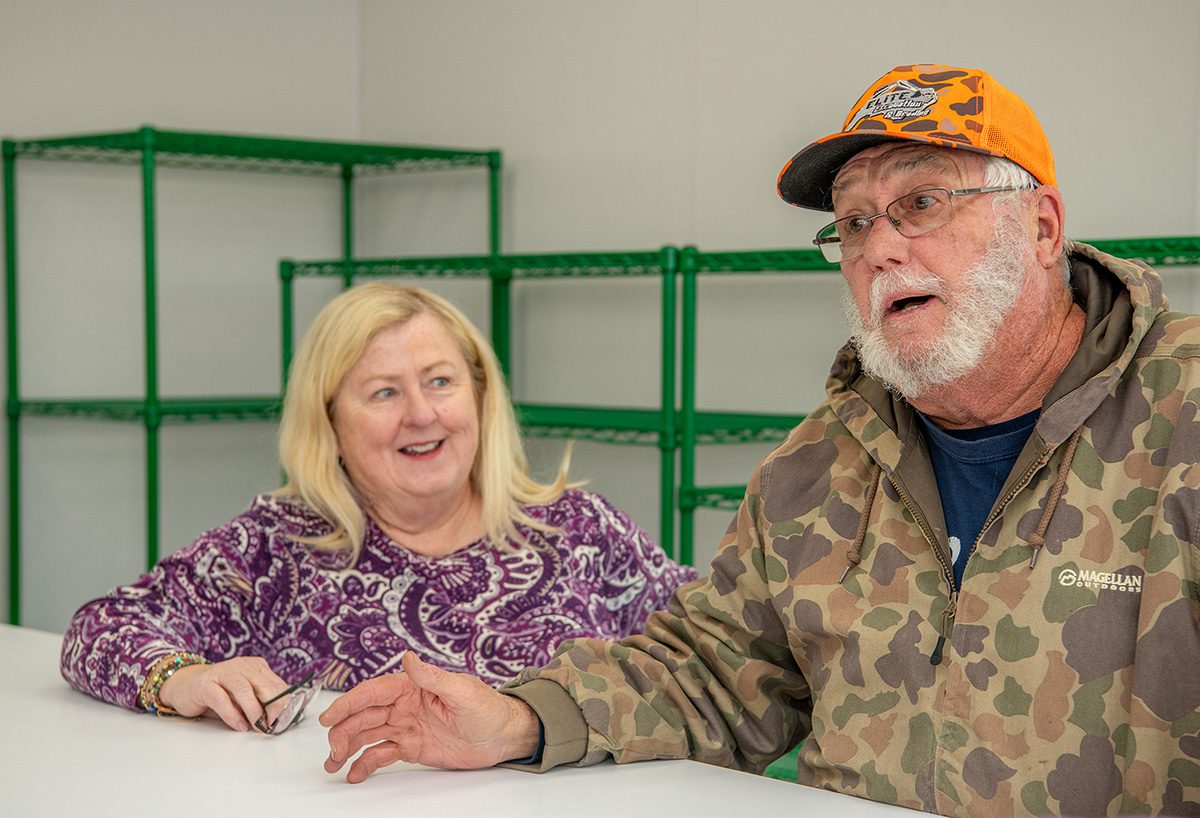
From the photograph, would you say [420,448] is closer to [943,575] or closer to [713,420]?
[943,575]

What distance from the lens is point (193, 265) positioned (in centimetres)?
432

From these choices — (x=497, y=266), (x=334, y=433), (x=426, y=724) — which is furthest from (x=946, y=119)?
(x=497, y=266)

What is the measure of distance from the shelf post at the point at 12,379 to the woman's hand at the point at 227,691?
2.45 metres

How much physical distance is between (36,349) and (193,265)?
53cm

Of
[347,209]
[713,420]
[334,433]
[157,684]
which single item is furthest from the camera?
[347,209]

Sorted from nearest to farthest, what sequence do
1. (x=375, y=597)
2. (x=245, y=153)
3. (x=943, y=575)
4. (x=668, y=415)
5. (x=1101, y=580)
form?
(x=1101, y=580) → (x=943, y=575) → (x=375, y=597) → (x=668, y=415) → (x=245, y=153)

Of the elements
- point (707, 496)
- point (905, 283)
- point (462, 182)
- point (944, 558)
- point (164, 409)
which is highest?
point (462, 182)

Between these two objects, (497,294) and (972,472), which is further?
(497,294)

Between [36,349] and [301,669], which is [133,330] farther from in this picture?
[301,669]

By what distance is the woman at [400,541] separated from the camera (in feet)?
6.88

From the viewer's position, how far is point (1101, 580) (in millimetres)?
1360

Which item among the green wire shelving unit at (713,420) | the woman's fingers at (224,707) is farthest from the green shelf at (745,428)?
the woman's fingers at (224,707)

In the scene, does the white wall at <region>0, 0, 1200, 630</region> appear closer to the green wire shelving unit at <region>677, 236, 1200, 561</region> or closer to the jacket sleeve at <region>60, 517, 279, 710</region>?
the green wire shelving unit at <region>677, 236, 1200, 561</region>

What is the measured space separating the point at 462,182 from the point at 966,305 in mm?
3031
